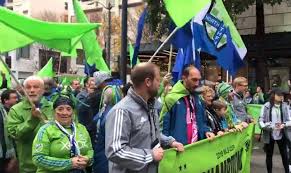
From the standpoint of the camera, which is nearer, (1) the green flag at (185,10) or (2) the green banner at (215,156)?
(2) the green banner at (215,156)

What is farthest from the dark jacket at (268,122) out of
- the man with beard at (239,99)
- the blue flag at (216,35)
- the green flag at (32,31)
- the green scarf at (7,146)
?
the green scarf at (7,146)

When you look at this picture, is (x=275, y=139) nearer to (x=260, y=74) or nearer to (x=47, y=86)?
(x=47, y=86)

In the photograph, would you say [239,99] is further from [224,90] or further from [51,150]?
[51,150]

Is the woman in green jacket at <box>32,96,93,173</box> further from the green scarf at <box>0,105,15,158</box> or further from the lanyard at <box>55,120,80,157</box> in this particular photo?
the green scarf at <box>0,105,15,158</box>

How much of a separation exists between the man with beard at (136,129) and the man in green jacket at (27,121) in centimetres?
153

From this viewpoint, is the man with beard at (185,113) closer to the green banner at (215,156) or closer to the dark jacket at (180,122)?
the dark jacket at (180,122)

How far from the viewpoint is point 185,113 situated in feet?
18.9

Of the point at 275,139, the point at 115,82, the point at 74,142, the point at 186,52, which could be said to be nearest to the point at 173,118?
the point at 115,82

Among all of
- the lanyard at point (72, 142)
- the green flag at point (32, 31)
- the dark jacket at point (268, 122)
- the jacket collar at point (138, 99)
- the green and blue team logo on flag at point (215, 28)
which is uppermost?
the green and blue team logo on flag at point (215, 28)

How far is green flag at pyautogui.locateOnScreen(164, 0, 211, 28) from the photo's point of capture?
295 inches

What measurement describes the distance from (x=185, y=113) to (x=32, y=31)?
1.91 m

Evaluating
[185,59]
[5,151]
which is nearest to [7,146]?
[5,151]

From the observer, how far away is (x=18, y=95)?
670 cm

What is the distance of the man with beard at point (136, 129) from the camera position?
145 inches
